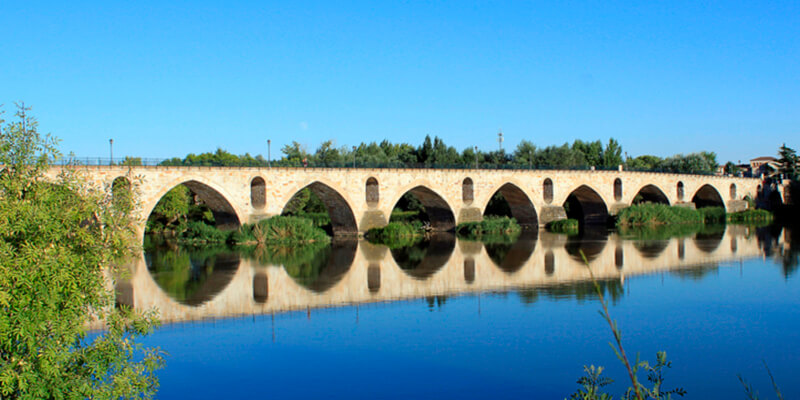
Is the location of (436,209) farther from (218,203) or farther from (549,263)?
(549,263)

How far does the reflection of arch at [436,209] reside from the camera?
35.0 m

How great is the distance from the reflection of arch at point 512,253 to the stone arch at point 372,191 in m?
6.79

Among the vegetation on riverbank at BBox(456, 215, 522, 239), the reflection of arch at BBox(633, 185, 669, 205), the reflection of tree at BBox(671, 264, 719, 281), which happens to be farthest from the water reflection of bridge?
the reflection of arch at BBox(633, 185, 669, 205)

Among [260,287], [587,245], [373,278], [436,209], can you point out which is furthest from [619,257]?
[436,209]

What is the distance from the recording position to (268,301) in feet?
49.0

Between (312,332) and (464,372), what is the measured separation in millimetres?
3534

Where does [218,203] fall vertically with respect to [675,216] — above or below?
above

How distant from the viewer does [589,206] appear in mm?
42188

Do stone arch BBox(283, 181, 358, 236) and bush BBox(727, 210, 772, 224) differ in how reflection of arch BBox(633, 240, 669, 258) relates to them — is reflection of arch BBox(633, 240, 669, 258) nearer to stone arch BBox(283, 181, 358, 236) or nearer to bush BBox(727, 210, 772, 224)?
stone arch BBox(283, 181, 358, 236)

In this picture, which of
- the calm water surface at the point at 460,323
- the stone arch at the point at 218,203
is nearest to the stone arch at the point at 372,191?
the stone arch at the point at 218,203

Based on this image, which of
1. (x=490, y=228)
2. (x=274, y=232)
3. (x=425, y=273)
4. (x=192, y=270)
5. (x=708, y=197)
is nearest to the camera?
(x=425, y=273)

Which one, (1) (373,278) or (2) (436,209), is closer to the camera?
(1) (373,278)

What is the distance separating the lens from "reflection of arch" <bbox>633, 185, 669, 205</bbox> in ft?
145

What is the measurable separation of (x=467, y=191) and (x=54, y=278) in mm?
30447
